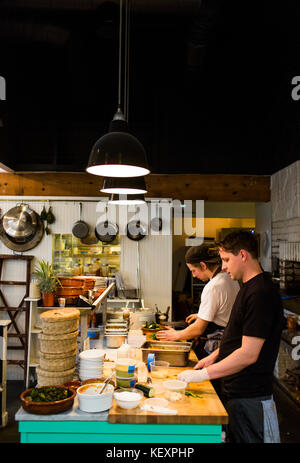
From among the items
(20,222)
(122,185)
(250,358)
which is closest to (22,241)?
(20,222)

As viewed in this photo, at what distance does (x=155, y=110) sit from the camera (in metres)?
6.25

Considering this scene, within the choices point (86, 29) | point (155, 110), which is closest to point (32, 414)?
point (86, 29)

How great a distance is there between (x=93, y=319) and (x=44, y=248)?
2.24 m

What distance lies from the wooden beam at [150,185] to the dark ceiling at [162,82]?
13 cm

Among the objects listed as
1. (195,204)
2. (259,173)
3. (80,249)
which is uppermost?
(259,173)

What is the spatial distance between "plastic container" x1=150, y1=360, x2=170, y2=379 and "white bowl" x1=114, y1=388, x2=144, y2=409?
0.31 metres

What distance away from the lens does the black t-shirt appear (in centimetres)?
238

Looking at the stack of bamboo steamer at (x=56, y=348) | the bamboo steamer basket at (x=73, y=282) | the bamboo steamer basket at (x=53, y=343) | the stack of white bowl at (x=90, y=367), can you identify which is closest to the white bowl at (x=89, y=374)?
the stack of white bowl at (x=90, y=367)

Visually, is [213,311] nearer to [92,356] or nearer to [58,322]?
[92,356]

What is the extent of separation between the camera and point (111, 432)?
214cm

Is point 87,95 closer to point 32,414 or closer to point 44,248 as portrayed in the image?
point 44,248

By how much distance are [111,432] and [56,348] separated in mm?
602

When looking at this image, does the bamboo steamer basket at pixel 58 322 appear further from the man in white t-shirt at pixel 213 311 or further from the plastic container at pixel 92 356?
the man in white t-shirt at pixel 213 311

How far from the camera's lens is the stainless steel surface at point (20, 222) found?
5953 millimetres
